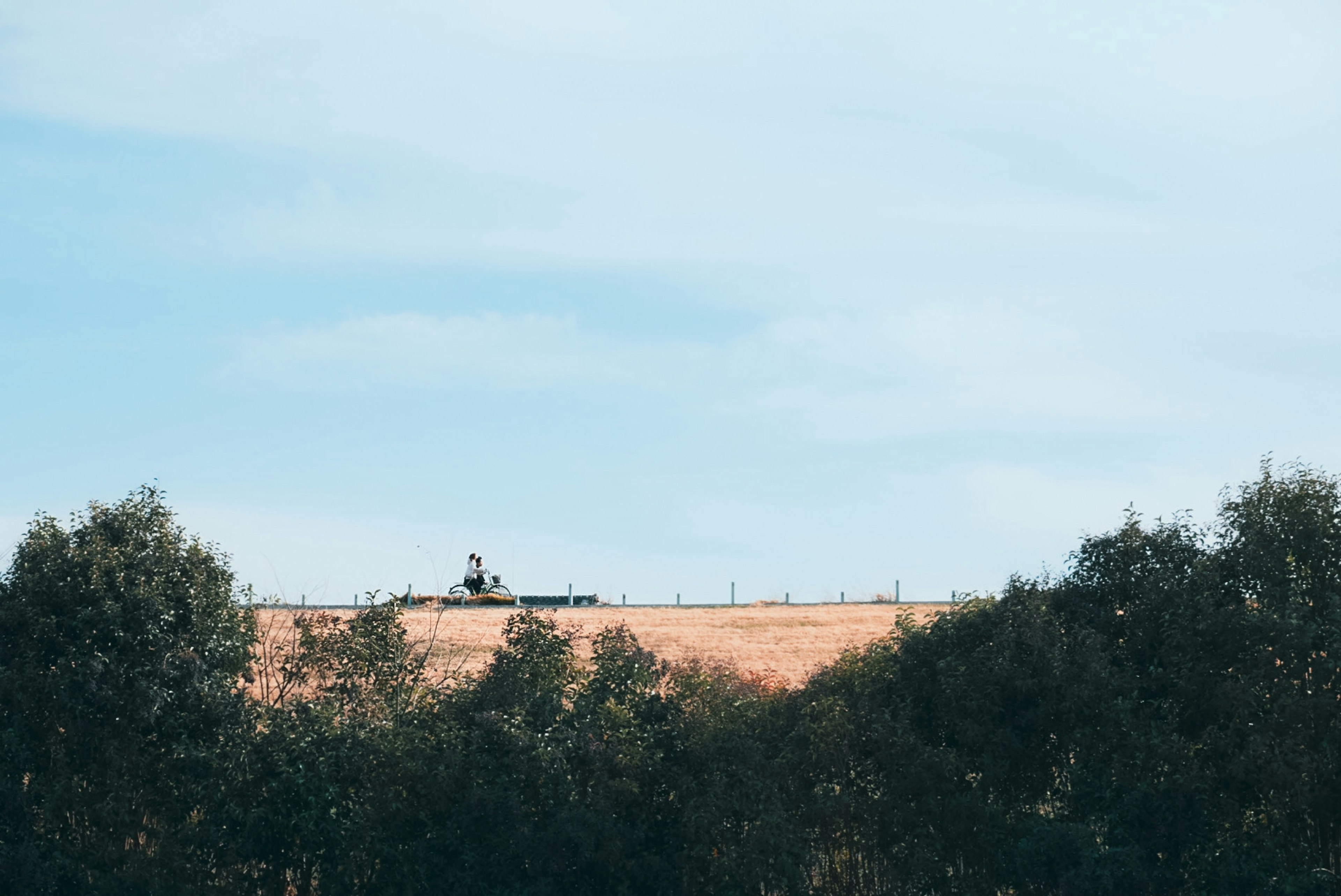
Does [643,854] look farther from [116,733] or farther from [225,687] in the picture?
[116,733]

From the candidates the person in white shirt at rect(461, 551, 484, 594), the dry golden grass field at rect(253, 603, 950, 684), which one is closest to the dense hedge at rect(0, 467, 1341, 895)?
the dry golden grass field at rect(253, 603, 950, 684)

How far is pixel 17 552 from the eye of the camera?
1619cm

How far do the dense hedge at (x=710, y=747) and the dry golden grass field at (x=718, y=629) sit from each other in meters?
10.4

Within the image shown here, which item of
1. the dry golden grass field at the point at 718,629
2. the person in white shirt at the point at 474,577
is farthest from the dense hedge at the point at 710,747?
the person in white shirt at the point at 474,577

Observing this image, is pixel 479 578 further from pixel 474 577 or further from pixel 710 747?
pixel 710 747

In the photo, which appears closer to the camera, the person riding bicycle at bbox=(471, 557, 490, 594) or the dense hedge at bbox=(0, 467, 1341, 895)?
the dense hedge at bbox=(0, 467, 1341, 895)

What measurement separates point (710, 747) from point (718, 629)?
26300 mm

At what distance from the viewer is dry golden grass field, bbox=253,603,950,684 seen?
106 feet

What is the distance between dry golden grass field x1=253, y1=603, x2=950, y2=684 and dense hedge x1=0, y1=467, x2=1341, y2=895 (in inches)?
411

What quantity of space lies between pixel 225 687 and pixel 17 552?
3.42m

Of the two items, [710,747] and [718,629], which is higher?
[718,629]

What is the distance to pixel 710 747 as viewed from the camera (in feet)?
49.3

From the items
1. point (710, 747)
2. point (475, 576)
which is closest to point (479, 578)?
point (475, 576)

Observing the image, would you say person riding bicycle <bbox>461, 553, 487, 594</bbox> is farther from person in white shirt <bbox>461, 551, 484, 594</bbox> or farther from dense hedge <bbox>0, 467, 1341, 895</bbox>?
dense hedge <bbox>0, 467, 1341, 895</bbox>
